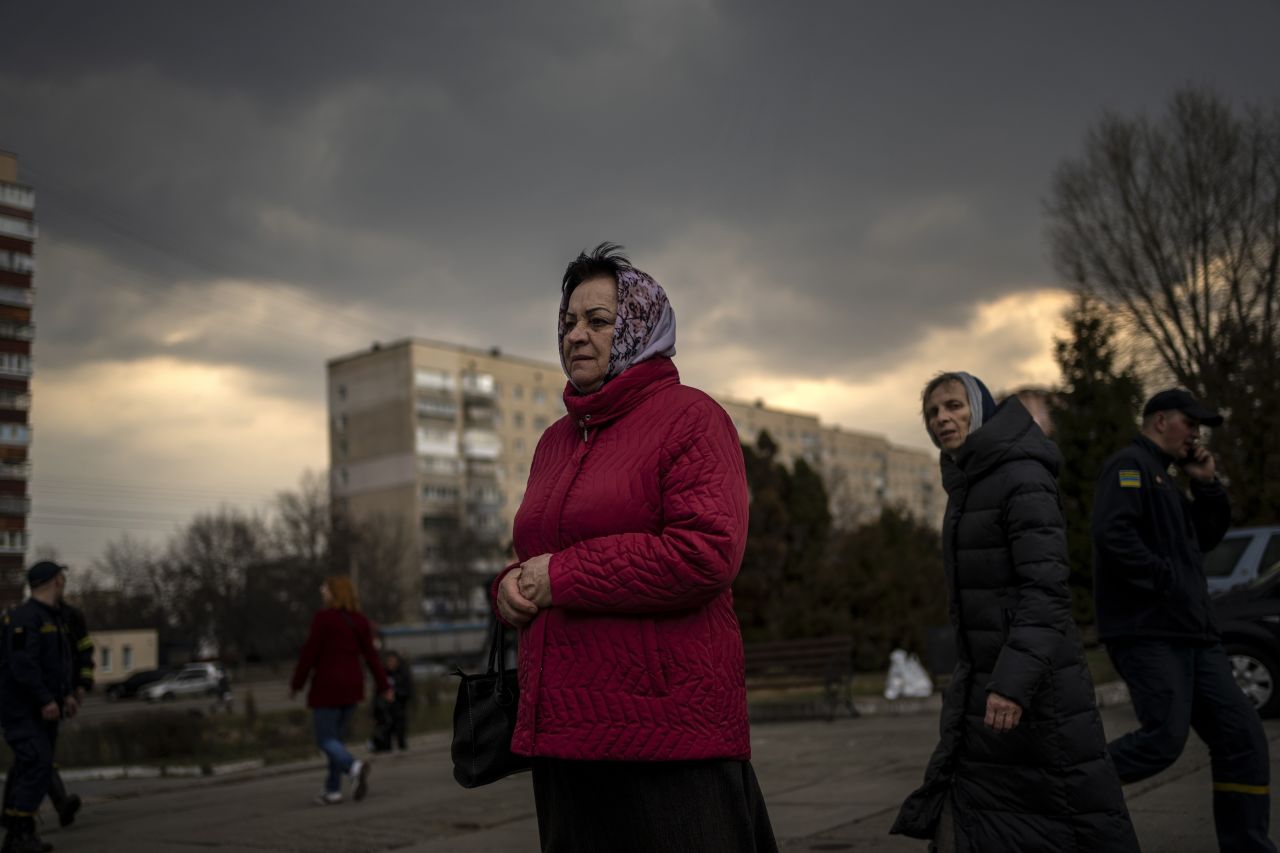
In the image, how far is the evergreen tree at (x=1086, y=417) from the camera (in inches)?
974

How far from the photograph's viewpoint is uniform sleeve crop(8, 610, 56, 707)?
8.18 m

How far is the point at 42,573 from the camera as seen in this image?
8766 millimetres

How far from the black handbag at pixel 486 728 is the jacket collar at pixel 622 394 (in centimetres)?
67

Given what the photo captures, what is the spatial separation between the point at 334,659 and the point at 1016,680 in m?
7.43

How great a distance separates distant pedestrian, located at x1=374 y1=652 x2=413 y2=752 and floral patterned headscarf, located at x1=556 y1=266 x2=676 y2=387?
12707mm

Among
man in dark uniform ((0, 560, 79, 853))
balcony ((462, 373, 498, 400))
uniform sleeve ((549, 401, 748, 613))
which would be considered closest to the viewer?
uniform sleeve ((549, 401, 748, 613))

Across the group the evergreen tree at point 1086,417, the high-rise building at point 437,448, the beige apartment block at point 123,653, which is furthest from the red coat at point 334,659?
the high-rise building at point 437,448

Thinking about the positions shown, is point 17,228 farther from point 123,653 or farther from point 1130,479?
point 123,653

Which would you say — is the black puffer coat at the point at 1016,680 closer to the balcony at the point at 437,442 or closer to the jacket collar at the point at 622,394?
the jacket collar at the point at 622,394

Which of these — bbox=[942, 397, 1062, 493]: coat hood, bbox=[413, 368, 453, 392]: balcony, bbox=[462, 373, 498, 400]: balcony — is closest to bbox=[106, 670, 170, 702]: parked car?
bbox=[413, 368, 453, 392]: balcony

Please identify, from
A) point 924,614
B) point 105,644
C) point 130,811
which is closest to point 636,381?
point 130,811

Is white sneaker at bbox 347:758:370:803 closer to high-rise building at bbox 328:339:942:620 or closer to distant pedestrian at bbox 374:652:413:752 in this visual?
distant pedestrian at bbox 374:652:413:752

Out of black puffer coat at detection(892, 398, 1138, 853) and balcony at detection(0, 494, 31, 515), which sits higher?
balcony at detection(0, 494, 31, 515)

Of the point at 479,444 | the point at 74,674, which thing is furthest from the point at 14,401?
the point at 479,444
